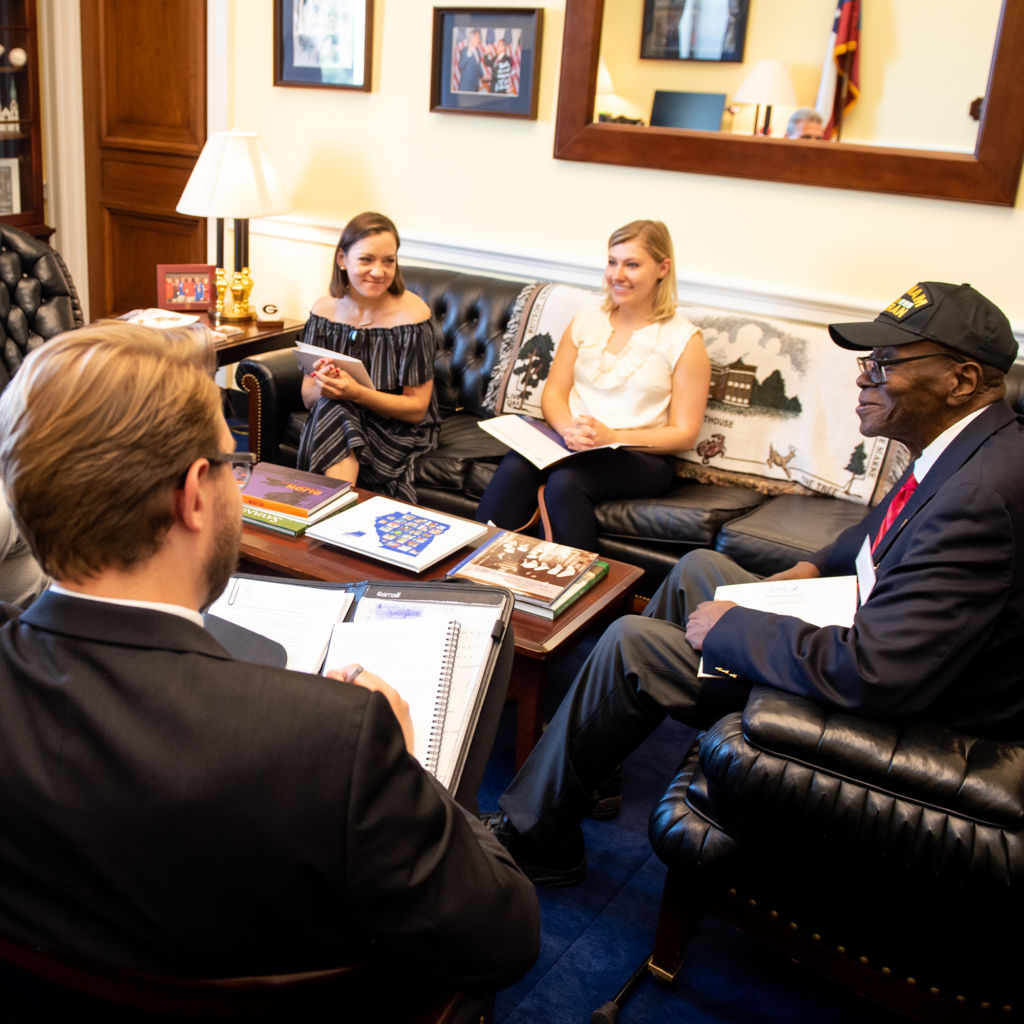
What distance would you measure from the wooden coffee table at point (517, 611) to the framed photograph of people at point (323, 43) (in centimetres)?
238

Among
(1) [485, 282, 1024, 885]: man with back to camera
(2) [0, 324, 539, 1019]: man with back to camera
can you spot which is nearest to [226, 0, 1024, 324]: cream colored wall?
(1) [485, 282, 1024, 885]: man with back to camera

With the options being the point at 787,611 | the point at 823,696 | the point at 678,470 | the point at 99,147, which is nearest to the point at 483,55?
the point at 678,470

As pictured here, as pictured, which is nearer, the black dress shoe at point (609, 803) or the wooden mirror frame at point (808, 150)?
the black dress shoe at point (609, 803)

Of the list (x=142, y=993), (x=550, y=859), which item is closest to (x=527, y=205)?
(x=550, y=859)

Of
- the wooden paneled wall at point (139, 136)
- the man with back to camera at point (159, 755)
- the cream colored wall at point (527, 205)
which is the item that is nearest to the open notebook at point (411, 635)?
the man with back to camera at point (159, 755)

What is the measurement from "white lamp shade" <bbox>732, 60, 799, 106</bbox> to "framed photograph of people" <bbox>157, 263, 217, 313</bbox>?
2151mm

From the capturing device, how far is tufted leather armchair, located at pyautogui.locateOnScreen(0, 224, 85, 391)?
356 cm

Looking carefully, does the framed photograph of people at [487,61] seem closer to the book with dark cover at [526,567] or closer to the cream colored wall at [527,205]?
the cream colored wall at [527,205]

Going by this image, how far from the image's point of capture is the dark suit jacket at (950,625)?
5.21 feet

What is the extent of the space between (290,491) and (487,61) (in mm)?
2039

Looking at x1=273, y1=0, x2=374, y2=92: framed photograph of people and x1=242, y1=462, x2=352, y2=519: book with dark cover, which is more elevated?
x1=273, y1=0, x2=374, y2=92: framed photograph of people

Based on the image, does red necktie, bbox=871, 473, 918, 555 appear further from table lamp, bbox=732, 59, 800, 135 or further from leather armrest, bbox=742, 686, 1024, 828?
table lamp, bbox=732, 59, 800, 135

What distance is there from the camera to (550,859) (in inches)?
83.7

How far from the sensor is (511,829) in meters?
2.09
